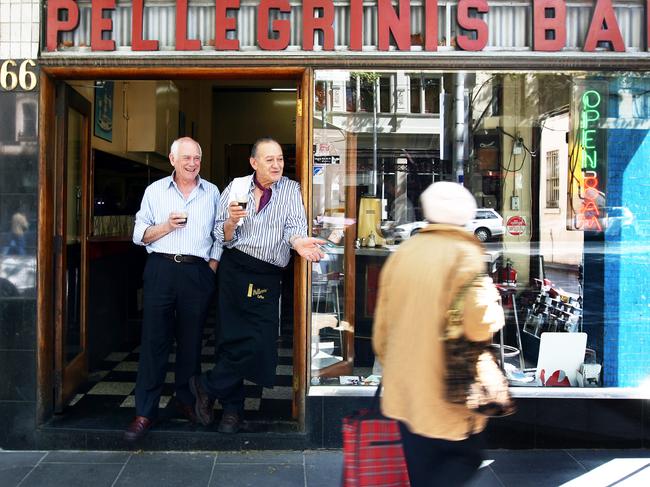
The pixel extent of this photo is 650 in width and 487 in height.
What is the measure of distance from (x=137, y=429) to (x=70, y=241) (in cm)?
154

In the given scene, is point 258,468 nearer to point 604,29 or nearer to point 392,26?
point 392,26

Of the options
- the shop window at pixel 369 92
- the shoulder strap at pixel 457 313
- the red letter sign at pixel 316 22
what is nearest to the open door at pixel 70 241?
the red letter sign at pixel 316 22

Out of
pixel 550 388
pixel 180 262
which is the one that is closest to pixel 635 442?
pixel 550 388

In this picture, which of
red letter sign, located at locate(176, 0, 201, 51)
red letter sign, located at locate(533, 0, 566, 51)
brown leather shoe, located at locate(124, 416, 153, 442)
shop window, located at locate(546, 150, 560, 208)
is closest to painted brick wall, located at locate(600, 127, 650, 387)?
shop window, located at locate(546, 150, 560, 208)

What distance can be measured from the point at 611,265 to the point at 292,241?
2.24 metres

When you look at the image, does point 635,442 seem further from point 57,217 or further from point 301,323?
point 57,217

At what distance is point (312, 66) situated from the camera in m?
3.98

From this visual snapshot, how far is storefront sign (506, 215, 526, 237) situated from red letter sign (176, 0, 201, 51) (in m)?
2.52

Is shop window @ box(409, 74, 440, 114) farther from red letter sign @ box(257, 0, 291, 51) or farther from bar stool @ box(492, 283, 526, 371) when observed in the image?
bar stool @ box(492, 283, 526, 371)

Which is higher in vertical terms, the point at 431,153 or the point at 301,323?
the point at 431,153

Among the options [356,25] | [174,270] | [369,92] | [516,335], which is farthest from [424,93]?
[174,270]

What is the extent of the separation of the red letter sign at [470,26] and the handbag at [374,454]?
246cm

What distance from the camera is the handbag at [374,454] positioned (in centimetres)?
249

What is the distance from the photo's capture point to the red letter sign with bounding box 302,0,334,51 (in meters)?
3.94
